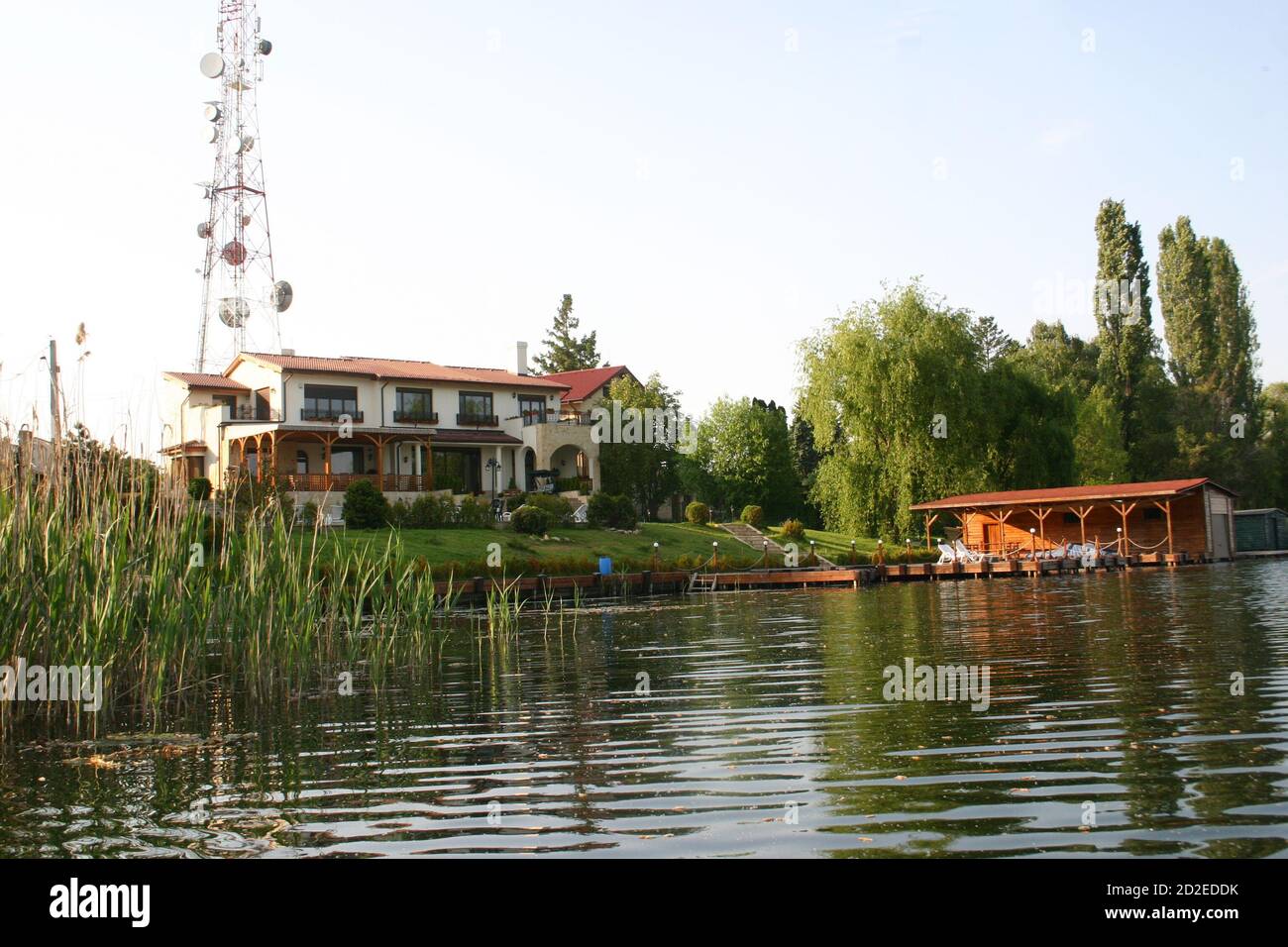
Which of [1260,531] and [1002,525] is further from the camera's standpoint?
[1260,531]

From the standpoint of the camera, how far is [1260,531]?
51188mm

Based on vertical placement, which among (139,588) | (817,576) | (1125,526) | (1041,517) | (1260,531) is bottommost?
(817,576)

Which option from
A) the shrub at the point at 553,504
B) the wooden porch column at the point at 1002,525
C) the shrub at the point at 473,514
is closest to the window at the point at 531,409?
the shrub at the point at 553,504

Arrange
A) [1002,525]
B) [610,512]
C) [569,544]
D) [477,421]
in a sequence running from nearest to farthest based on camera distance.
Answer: [569,544] → [1002,525] → [610,512] → [477,421]

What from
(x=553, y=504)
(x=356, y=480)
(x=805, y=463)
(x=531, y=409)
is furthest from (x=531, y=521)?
(x=805, y=463)

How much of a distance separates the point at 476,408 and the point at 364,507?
14.0 metres

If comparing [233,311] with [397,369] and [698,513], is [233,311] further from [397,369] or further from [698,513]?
[698,513]

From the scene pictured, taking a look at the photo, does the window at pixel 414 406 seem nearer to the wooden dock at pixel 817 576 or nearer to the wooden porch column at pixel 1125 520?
the wooden dock at pixel 817 576

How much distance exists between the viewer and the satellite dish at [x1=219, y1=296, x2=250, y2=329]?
47.3 meters

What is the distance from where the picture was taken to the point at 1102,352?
60.7 meters

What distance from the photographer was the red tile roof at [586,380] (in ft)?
205

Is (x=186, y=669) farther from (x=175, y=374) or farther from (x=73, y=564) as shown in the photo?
(x=175, y=374)
